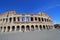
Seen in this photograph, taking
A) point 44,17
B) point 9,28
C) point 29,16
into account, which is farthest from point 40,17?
point 9,28

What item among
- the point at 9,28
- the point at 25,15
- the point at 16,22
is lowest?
the point at 9,28

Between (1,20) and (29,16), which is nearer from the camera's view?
(29,16)

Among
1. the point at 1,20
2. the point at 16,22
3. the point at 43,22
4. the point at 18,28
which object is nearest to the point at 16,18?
the point at 16,22

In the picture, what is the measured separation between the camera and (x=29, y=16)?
45938 mm

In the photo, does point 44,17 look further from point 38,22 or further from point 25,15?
point 25,15

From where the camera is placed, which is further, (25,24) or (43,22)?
(43,22)

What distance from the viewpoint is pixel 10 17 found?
1813 inches

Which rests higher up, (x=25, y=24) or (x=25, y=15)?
(x=25, y=15)

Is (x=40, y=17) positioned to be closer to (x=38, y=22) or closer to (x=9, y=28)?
(x=38, y=22)

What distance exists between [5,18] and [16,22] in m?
7.14

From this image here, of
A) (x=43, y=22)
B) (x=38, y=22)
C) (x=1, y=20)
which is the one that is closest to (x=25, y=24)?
(x=38, y=22)

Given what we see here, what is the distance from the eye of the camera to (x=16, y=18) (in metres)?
44.8

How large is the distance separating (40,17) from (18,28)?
12529 mm

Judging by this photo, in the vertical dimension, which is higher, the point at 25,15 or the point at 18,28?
the point at 25,15
